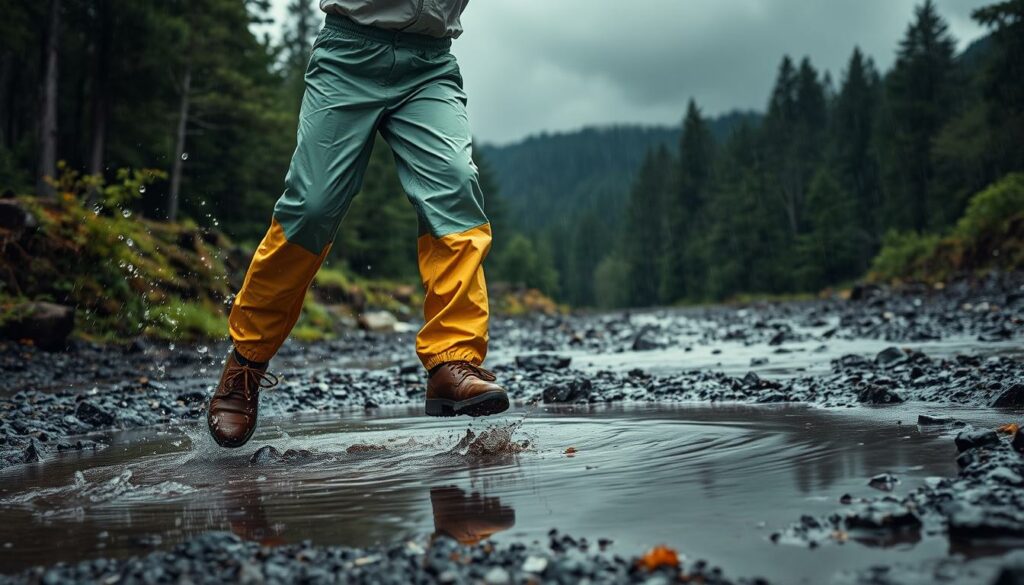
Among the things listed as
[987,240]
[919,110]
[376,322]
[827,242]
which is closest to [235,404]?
[376,322]

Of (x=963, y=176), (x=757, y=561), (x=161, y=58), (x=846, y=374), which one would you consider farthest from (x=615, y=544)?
(x=963, y=176)

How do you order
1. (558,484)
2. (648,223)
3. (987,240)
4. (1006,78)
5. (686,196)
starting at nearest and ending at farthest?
(558,484) < (987,240) < (1006,78) < (686,196) < (648,223)

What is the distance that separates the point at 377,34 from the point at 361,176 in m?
0.61

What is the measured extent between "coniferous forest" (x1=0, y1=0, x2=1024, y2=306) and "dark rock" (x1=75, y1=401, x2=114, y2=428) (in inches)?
53.4

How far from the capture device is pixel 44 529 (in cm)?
238

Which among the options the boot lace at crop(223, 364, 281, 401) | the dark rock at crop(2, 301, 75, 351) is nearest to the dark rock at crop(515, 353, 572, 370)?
the boot lace at crop(223, 364, 281, 401)

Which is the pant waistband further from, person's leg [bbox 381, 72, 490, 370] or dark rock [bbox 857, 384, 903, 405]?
dark rock [bbox 857, 384, 903, 405]

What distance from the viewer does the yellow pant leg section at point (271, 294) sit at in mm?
3705

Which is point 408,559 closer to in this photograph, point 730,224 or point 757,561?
point 757,561

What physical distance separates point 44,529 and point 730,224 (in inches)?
2694

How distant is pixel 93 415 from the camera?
5238mm

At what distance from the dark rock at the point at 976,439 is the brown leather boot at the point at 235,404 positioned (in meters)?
2.82

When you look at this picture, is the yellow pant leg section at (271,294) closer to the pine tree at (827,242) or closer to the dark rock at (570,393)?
the dark rock at (570,393)

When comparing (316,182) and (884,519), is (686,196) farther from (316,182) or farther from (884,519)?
(884,519)
